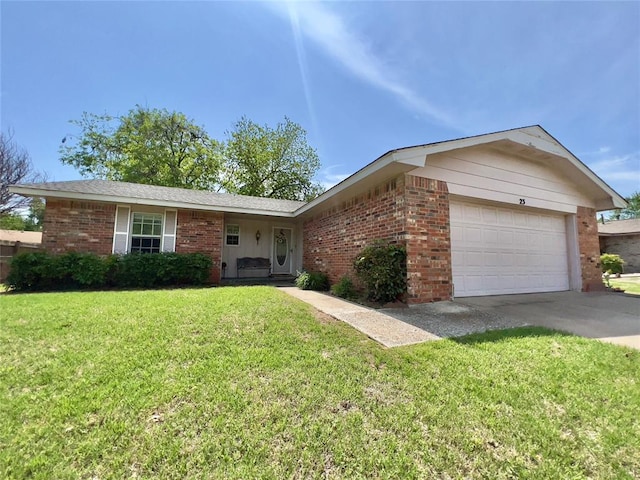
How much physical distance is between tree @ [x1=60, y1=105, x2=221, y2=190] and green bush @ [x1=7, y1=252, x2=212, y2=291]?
15.5 metres

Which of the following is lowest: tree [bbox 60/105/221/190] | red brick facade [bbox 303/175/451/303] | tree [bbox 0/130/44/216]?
red brick facade [bbox 303/175/451/303]

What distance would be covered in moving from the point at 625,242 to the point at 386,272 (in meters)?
21.2

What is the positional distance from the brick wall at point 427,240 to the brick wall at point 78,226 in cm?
873

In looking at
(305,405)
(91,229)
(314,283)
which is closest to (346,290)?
(314,283)

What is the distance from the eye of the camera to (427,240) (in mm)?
5379

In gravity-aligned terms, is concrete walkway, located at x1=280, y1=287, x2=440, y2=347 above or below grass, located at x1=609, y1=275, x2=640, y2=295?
below

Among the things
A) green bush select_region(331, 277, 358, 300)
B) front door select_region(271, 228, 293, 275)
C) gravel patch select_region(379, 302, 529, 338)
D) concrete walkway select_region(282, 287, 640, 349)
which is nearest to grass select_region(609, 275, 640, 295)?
concrete walkway select_region(282, 287, 640, 349)

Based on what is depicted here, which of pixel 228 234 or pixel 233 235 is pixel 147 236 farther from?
pixel 233 235

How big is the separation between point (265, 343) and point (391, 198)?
400 centimetres

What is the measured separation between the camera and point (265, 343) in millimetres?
3096

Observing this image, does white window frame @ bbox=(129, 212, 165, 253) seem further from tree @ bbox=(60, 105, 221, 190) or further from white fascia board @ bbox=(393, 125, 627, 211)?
tree @ bbox=(60, 105, 221, 190)

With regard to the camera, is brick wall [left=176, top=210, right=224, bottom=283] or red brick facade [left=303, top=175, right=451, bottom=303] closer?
red brick facade [left=303, top=175, right=451, bottom=303]

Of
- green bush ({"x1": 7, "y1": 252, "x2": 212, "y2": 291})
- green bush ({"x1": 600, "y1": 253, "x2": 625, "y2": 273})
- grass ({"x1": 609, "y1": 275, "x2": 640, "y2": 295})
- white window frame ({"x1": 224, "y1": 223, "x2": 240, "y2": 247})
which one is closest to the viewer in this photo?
green bush ({"x1": 7, "y1": 252, "x2": 212, "y2": 291})

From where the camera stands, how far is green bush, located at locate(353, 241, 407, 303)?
5.23 m
